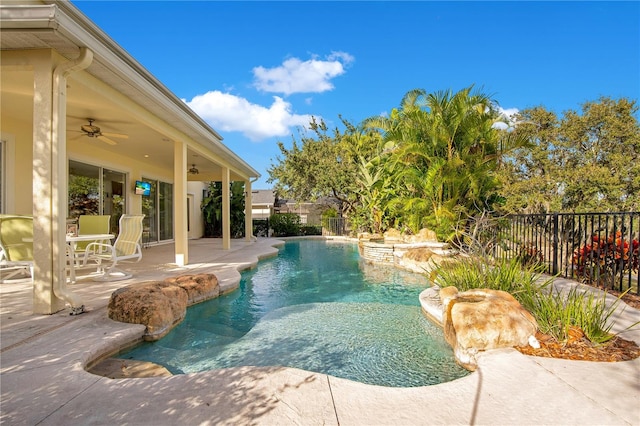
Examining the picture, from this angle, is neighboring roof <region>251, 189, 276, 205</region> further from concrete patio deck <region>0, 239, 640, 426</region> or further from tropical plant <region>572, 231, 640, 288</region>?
concrete patio deck <region>0, 239, 640, 426</region>

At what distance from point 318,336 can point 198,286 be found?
2.48m

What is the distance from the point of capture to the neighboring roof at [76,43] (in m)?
3.31

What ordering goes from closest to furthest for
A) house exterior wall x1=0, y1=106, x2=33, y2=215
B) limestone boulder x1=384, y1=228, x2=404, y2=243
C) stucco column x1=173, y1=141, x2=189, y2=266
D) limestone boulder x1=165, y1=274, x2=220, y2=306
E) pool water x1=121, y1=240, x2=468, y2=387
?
pool water x1=121, y1=240, x2=468, y2=387 < limestone boulder x1=165, y1=274, x2=220, y2=306 < house exterior wall x1=0, y1=106, x2=33, y2=215 < stucco column x1=173, y1=141, x2=189, y2=266 < limestone boulder x1=384, y1=228, x2=404, y2=243

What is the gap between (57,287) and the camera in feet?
12.8

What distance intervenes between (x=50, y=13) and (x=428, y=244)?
8.81 metres

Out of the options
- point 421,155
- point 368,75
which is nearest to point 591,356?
point 421,155

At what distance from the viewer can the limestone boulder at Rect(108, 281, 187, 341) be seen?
12.4 ft

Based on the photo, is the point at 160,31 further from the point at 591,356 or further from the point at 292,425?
the point at 591,356

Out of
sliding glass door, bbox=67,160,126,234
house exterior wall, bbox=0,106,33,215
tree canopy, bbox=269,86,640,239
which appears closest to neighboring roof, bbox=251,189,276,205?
tree canopy, bbox=269,86,640,239

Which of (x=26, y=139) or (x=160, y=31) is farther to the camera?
(x=160, y=31)

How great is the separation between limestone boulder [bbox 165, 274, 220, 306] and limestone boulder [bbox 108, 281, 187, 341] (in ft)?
2.37

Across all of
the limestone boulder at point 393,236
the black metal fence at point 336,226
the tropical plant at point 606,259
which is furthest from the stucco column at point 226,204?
the tropical plant at point 606,259

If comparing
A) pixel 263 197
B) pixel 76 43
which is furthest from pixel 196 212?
pixel 263 197

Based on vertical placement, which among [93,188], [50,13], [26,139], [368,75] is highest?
[368,75]
